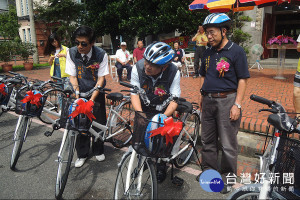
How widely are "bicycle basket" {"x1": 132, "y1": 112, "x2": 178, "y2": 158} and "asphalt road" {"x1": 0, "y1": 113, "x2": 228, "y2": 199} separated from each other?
3.47ft

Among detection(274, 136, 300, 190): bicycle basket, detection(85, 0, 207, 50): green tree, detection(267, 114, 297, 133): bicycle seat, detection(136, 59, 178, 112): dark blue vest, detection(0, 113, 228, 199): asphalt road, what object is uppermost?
detection(85, 0, 207, 50): green tree

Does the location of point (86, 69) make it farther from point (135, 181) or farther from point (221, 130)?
point (221, 130)

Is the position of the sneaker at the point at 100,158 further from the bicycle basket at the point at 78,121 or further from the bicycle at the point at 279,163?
the bicycle at the point at 279,163

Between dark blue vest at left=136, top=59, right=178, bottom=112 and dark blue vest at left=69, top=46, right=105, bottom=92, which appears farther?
dark blue vest at left=69, top=46, right=105, bottom=92

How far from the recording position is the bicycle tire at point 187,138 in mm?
3408

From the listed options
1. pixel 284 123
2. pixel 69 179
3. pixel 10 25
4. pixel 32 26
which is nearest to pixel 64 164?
pixel 69 179

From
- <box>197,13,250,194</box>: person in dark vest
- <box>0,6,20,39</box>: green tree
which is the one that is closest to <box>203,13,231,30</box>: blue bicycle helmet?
<box>197,13,250,194</box>: person in dark vest

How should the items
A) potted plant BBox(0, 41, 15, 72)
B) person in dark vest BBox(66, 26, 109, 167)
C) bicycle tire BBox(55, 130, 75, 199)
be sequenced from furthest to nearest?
potted plant BBox(0, 41, 15, 72)
person in dark vest BBox(66, 26, 109, 167)
bicycle tire BBox(55, 130, 75, 199)

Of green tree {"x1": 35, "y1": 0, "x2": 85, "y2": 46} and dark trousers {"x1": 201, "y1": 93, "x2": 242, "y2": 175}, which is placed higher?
green tree {"x1": 35, "y1": 0, "x2": 85, "y2": 46}

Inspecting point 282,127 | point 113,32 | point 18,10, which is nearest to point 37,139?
point 282,127

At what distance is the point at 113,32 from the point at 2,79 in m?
17.0

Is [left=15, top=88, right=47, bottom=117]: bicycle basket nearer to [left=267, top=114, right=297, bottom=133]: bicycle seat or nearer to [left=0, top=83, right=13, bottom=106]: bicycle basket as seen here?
[left=0, top=83, right=13, bottom=106]: bicycle basket

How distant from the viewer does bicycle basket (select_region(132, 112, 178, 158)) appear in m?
2.04

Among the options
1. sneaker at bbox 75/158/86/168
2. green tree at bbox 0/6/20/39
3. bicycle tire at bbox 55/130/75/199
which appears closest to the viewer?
bicycle tire at bbox 55/130/75/199
